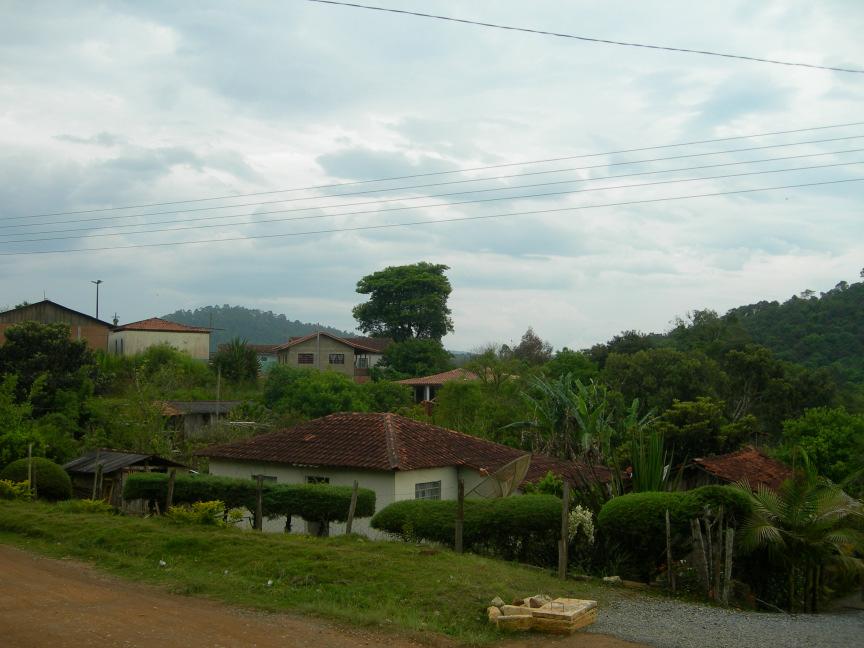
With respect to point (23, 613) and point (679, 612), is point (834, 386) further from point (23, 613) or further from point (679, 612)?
point (23, 613)

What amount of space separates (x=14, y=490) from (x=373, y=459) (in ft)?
32.3

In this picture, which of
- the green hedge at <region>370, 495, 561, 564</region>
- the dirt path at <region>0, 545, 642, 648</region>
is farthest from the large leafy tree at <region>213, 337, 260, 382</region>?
the dirt path at <region>0, 545, 642, 648</region>

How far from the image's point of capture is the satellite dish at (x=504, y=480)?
23.0 meters

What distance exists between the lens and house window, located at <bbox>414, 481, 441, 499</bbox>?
24453mm

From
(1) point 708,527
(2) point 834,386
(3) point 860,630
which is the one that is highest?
(2) point 834,386

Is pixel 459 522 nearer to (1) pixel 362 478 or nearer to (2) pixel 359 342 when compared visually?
(1) pixel 362 478

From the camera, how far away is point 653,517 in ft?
51.6

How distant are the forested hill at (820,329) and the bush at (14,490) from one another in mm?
43382

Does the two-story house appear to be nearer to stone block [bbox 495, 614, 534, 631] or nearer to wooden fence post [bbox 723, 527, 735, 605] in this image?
wooden fence post [bbox 723, 527, 735, 605]

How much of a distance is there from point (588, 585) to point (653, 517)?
5.97ft

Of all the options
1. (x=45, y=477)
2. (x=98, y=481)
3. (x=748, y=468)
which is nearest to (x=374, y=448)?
(x=98, y=481)

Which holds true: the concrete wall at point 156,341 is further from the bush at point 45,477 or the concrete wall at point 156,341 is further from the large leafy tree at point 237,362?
the bush at point 45,477

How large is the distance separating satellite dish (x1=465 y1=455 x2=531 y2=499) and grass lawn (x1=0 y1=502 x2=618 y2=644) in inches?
246

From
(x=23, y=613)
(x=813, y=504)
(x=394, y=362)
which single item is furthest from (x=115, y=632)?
(x=394, y=362)
